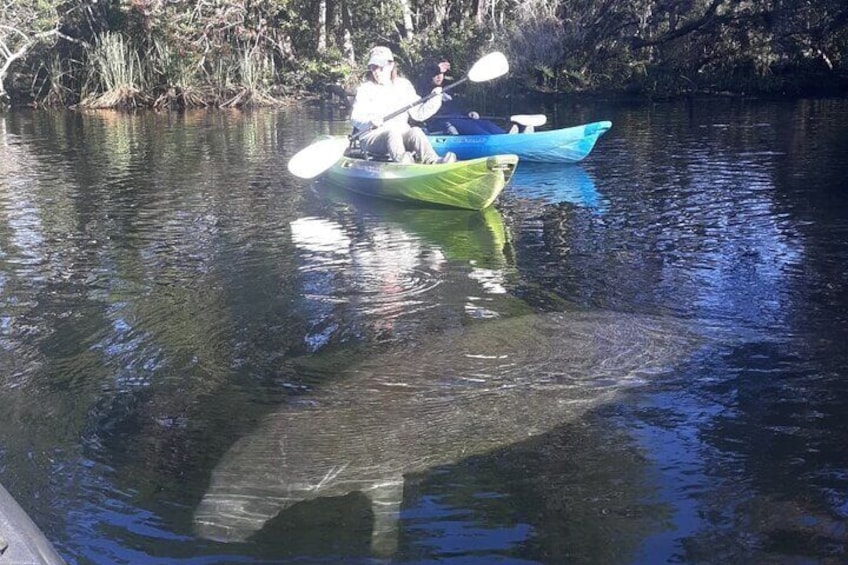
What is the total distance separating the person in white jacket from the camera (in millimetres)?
11031

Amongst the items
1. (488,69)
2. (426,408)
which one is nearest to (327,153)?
(488,69)

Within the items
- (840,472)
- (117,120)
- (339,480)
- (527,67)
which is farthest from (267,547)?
(527,67)

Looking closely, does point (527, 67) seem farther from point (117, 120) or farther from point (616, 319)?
point (616, 319)

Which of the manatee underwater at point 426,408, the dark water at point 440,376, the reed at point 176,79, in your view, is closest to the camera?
the dark water at point 440,376

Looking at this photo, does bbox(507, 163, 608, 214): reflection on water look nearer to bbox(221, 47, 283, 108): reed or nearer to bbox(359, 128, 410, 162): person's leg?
bbox(359, 128, 410, 162): person's leg

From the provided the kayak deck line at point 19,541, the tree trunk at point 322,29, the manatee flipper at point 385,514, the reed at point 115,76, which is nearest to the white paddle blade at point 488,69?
the manatee flipper at point 385,514

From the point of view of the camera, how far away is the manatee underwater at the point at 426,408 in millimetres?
4262

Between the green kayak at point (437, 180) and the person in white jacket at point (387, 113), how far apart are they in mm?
270

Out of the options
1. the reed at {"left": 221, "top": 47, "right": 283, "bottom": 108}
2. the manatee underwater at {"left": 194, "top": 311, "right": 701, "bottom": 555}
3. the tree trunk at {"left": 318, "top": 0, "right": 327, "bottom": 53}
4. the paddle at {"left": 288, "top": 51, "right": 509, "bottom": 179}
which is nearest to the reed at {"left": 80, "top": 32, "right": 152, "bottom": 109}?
the reed at {"left": 221, "top": 47, "right": 283, "bottom": 108}

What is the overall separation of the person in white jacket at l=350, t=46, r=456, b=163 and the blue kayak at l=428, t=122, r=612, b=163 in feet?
5.54

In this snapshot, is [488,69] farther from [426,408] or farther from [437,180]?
[426,408]

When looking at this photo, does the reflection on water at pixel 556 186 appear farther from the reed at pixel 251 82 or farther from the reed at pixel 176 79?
the reed at pixel 176 79

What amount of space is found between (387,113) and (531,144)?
2.82m

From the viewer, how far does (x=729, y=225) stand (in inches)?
372
